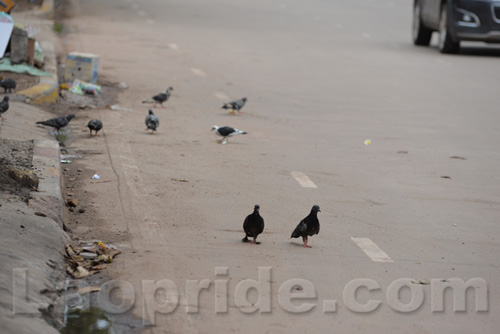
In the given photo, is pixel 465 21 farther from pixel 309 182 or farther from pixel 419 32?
pixel 309 182

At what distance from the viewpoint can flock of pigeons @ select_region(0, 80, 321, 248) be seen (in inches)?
297

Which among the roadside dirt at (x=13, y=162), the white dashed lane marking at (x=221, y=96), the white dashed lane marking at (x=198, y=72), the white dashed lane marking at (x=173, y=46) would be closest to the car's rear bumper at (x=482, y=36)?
the white dashed lane marking at (x=173, y=46)

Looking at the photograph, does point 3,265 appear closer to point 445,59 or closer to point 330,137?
point 330,137

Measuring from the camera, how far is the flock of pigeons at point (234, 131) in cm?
755

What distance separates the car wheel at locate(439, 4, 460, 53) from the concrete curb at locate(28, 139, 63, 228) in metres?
15.5

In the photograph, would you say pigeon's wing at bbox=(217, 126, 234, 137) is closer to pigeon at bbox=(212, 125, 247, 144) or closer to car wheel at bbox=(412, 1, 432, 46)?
pigeon at bbox=(212, 125, 247, 144)

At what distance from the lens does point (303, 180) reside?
10195mm

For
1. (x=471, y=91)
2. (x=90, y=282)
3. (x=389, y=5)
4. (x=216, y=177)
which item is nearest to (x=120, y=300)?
(x=90, y=282)

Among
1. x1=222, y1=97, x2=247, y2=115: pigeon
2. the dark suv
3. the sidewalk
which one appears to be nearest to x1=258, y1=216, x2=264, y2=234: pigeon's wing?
the sidewalk

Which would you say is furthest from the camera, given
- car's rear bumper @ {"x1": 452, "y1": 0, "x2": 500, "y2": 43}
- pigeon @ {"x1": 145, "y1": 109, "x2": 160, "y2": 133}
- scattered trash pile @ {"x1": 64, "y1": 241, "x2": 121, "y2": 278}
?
car's rear bumper @ {"x1": 452, "y1": 0, "x2": 500, "y2": 43}

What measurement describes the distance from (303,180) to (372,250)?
257 cm

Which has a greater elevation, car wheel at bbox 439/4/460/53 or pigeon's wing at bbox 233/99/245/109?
pigeon's wing at bbox 233/99/245/109

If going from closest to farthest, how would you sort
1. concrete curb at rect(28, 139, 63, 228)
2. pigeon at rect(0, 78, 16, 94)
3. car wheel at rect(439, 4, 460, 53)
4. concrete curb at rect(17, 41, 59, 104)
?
concrete curb at rect(28, 139, 63, 228) < pigeon at rect(0, 78, 16, 94) < concrete curb at rect(17, 41, 59, 104) < car wheel at rect(439, 4, 460, 53)

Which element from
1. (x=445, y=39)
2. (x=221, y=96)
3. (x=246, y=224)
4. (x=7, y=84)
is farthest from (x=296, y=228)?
(x=445, y=39)
